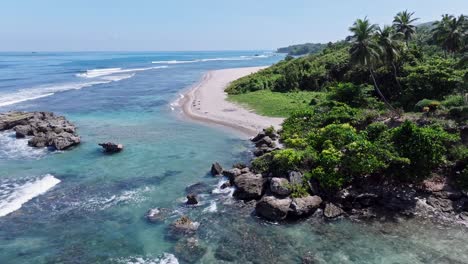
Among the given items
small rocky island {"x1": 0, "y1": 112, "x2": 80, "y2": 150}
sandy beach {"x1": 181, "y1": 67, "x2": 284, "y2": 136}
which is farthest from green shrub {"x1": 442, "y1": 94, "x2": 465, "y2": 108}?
small rocky island {"x1": 0, "y1": 112, "x2": 80, "y2": 150}

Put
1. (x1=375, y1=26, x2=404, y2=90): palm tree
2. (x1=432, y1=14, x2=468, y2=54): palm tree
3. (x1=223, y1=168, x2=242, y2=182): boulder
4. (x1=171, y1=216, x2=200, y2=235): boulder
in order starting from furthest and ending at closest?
1. (x1=432, y1=14, x2=468, y2=54): palm tree
2. (x1=375, y1=26, x2=404, y2=90): palm tree
3. (x1=223, y1=168, x2=242, y2=182): boulder
4. (x1=171, y1=216, x2=200, y2=235): boulder

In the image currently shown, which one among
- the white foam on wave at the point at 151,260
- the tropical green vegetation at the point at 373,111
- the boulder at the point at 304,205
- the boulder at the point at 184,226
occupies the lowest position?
the white foam on wave at the point at 151,260

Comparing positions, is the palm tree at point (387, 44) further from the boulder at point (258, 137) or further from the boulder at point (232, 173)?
the boulder at point (232, 173)

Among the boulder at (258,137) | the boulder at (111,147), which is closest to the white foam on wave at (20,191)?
the boulder at (111,147)

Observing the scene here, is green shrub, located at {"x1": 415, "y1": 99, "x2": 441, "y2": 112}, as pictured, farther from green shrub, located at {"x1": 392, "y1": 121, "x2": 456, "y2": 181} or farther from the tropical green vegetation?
green shrub, located at {"x1": 392, "y1": 121, "x2": 456, "y2": 181}

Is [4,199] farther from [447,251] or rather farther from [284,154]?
[447,251]

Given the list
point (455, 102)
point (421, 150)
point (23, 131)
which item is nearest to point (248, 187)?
point (421, 150)

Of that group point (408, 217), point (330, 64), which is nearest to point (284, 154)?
point (408, 217)
